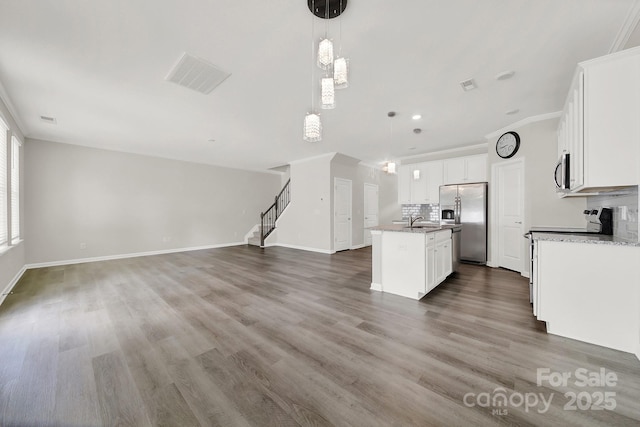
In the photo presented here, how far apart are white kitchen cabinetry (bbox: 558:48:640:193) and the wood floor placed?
5.13ft

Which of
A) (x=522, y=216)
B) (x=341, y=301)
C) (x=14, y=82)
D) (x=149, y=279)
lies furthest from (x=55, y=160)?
(x=522, y=216)

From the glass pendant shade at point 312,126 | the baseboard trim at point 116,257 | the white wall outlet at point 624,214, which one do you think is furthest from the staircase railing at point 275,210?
the white wall outlet at point 624,214

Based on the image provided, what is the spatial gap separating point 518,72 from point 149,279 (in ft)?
20.8

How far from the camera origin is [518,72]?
285cm

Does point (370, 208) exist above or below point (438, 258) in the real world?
above

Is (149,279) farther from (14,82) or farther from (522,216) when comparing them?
(522,216)

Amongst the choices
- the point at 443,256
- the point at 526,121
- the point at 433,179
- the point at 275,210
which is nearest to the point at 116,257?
the point at 275,210

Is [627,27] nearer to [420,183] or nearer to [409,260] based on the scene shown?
[409,260]

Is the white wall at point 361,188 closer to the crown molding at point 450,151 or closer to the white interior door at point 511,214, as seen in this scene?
the crown molding at point 450,151

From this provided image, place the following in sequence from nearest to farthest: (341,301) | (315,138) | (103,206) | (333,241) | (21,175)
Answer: (315,138), (341,301), (21,175), (103,206), (333,241)

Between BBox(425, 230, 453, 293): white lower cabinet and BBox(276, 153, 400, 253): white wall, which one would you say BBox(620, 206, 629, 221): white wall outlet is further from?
BBox(276, 153, 400, 253): white wall

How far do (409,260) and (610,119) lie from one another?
233 centimetres

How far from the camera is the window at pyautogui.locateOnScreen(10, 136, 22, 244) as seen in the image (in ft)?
13.9

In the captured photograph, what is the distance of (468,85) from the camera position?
312 cm
